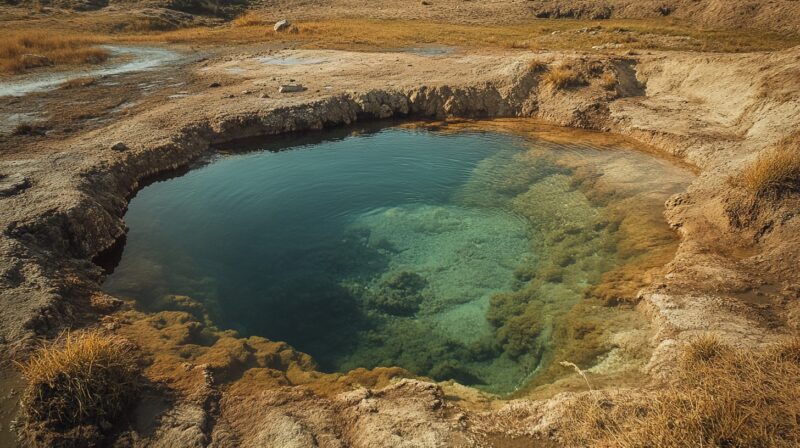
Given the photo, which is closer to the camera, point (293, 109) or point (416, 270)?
point (416, 270)

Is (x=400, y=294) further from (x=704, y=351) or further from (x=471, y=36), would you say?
(x=471, y=36)

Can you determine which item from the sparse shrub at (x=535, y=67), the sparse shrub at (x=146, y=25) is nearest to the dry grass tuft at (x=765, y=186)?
the sparse shrub at (x=535, y=67)

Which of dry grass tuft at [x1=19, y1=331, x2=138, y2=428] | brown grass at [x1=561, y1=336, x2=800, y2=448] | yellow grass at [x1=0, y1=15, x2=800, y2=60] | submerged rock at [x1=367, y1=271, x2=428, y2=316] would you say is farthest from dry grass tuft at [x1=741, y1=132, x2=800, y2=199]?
yellow grass at [x1=0, y1=15, x2=800, y2=60]

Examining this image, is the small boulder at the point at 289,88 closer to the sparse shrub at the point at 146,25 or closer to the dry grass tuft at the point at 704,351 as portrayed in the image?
the dry grass tuft at the point at 704,351

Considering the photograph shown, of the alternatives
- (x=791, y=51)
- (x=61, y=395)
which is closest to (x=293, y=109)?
(x=61, y=395)

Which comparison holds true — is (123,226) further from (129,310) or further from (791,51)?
(791,51)

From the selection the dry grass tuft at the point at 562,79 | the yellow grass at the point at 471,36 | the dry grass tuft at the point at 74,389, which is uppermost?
the yellow grass at the point at 471,36
